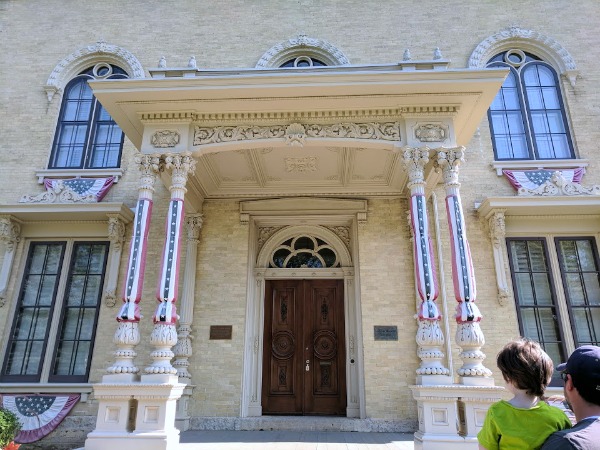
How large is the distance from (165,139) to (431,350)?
17.1 ft

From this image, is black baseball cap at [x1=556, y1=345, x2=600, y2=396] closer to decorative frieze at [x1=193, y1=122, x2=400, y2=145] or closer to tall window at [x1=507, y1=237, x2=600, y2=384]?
decorative frieze at [x1=193, y1=122, x2=400, y2=145]

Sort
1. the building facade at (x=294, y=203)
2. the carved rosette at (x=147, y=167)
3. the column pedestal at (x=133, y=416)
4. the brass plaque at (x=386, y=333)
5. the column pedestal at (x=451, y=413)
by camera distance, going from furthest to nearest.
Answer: the brass plaque at (x=386, y=333), the carved rosette at (x=147, y=167), the building facade at (x=294, y=203), the column pedestal at (x=133, y=416), the column pedestal at (x=451, y=413)

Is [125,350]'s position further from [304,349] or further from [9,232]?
[9,232]

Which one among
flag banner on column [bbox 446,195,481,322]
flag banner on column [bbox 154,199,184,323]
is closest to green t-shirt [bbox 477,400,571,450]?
flag banner on column [bbox 446,195,481,322]

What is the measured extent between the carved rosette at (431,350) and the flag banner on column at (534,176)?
4.55m

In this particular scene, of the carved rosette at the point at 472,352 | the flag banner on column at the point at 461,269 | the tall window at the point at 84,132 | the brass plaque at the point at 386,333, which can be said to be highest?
the tall window at the point at 84,132

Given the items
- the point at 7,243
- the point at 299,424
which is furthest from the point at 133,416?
the point at 7,243

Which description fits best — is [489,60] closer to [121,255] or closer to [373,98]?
[373,98]

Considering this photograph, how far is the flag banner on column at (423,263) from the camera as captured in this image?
6195 millimetres

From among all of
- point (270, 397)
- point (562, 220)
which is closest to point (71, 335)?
point (270, 397)

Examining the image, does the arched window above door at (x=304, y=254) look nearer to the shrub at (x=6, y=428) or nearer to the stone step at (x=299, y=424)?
the stone step at (x=299, y=424)

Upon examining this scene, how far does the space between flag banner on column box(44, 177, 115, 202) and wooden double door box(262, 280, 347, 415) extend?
4.10 metres

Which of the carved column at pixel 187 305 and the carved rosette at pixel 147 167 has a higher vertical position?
the carved rosette at pixel 147 167

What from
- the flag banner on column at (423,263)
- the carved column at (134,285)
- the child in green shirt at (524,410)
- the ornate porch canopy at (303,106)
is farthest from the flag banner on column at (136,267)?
the child in green shirt at (524,410)
